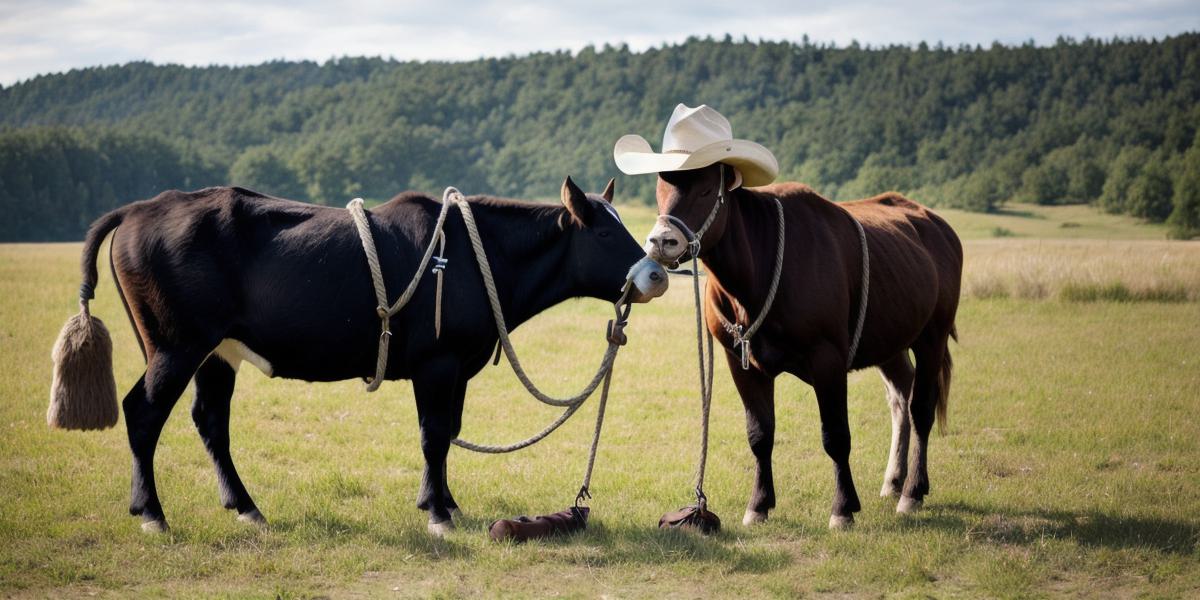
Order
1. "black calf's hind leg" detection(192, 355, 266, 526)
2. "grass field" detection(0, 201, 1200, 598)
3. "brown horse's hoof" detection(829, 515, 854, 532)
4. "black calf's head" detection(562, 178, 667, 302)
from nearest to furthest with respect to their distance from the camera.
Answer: "grass field" detection(0, 201, 1200, 598), "black calf's head" detection(562, 178, 667, 302), "brown horse's hoof" detection(829, 515, 854, 532), "black calf's hind leg" detection(192, 355, 266, 526)

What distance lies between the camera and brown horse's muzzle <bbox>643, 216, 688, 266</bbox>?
19.3 ft

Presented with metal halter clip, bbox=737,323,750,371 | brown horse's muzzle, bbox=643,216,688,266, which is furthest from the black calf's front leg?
metal halter clip, bbox=737,323,750,371

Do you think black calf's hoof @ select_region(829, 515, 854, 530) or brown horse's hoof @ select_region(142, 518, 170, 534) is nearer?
brown horse's hoof @ select_region(142, 518, 170, 534)

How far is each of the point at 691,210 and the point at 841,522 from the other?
2.36m

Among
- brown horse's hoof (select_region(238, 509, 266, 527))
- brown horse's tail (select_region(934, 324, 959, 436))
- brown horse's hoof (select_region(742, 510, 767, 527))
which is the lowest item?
brown horse's hoof (select_region(742, 510, 767, 527))

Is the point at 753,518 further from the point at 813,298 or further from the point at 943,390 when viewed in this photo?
the point at 943,390

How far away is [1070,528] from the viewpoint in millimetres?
6723

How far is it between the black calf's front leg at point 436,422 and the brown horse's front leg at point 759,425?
1.95 meters

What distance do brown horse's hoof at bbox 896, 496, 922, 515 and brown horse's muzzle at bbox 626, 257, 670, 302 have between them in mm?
2625

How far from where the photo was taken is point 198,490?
746 centimetres

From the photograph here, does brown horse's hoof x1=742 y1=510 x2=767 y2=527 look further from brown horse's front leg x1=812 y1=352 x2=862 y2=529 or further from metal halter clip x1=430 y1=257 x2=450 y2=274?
metal halter clip x1=430 y1=257 x2=450 y2=274

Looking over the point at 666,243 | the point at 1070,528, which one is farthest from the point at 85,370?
the point at 1070,528

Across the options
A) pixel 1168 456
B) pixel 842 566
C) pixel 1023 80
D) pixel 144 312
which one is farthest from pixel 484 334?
pixel 1023 80

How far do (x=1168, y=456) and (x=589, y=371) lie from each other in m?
7.02
